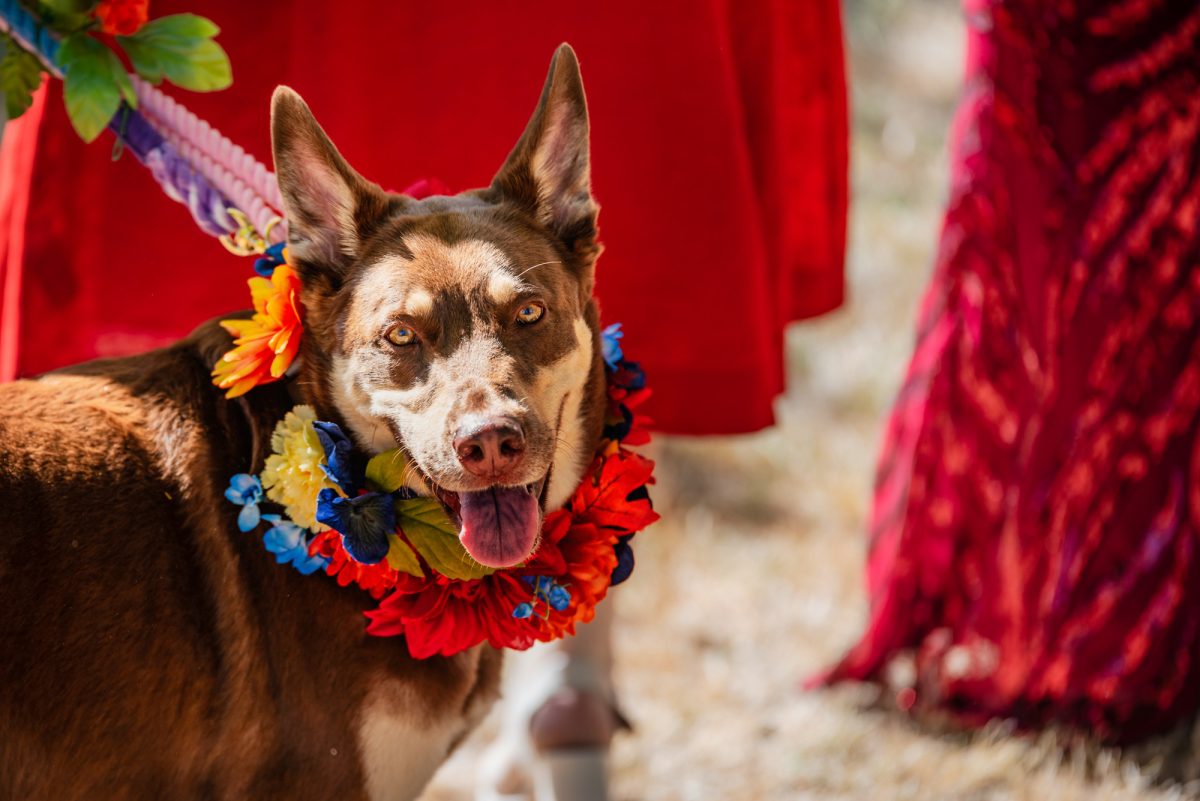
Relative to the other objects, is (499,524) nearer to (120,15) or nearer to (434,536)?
(434,536)

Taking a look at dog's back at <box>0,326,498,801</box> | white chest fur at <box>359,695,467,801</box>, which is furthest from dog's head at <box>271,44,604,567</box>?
white chest fur at <box>359,695,467,801</box>

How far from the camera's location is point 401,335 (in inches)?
84.0

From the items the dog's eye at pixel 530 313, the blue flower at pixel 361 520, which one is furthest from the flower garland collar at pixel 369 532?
the dog's eye at pixel 530 313

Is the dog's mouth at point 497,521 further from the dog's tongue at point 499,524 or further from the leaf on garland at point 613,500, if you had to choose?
the leaf on garland at point 613,500

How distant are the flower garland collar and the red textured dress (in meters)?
1.80

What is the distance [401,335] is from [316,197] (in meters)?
0.27

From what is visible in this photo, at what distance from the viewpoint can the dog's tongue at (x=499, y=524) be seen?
2076 mm

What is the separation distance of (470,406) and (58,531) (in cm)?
70

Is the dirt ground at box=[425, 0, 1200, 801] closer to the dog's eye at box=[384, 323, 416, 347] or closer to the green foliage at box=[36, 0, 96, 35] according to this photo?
the dog's eye at box=[384, 323, 416, 347]

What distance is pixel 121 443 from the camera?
7.17ft

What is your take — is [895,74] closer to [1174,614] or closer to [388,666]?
[1174,614]

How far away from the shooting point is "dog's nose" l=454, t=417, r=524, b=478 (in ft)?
6.55

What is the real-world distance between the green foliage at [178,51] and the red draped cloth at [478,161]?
33cm

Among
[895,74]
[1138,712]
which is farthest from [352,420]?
[895,74]
